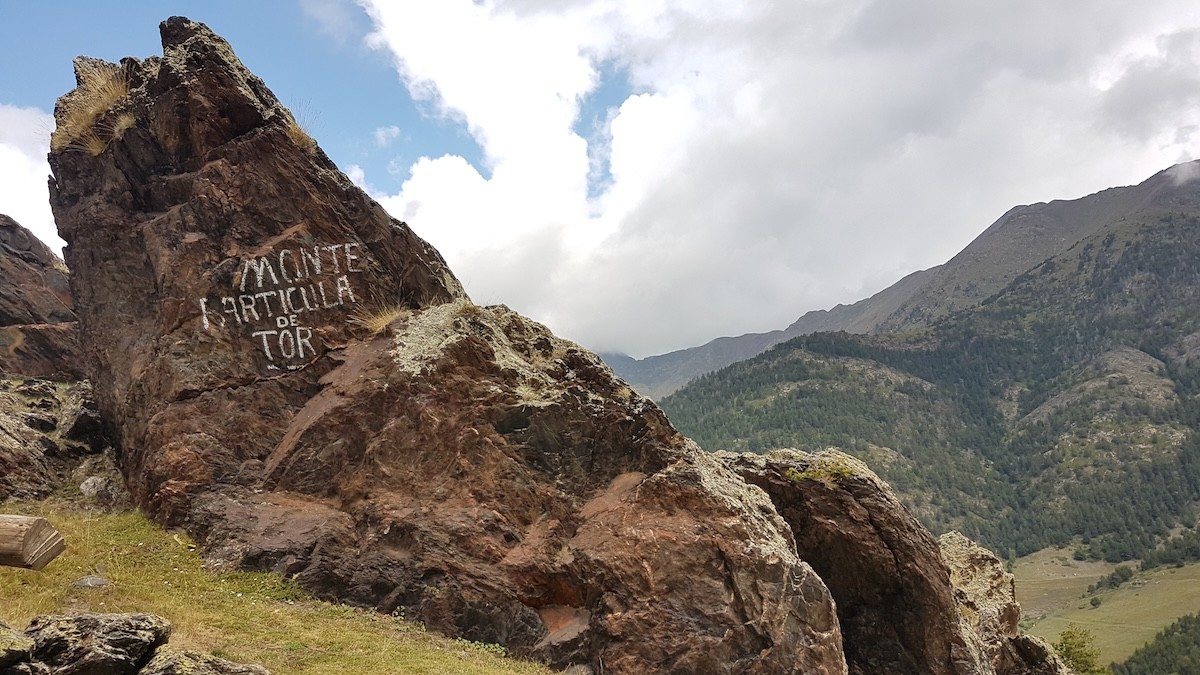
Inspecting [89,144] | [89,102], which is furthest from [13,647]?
[89,102]

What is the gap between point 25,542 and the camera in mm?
9406

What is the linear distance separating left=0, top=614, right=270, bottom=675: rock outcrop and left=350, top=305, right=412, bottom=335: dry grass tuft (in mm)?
10638

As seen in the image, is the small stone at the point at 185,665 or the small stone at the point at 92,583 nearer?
the small stone at the point at 185,665

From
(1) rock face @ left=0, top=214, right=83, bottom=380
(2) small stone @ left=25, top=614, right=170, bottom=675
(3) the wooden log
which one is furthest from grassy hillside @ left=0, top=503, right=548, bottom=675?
(1) rock face @ left=0, top=214, right=83, bottom=380

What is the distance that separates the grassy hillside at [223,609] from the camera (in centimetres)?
→ 1030

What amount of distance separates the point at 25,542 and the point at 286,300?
908 centimetres

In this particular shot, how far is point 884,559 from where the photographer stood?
1917cm

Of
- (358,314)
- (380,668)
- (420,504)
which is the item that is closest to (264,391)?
(358,314)

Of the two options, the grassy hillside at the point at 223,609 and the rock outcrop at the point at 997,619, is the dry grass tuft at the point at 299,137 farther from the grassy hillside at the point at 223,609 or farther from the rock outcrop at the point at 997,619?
the rock outcrop at the point at 997,619

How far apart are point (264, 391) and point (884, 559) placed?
1690cm

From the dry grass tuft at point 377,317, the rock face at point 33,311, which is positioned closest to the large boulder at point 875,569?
the dry grass tuft at point 377,317

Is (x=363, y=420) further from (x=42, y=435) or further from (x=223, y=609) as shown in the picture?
(x=42, y=435)

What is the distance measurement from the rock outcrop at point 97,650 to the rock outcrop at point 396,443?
6367 mm

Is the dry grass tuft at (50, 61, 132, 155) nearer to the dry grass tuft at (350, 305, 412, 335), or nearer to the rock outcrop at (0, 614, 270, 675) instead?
the dry grass tuft at (350, 305, 412, 335)
